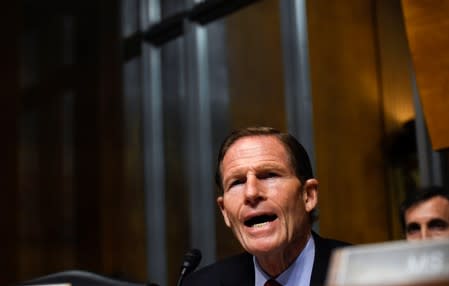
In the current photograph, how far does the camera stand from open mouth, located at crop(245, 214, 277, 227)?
2.47 metres

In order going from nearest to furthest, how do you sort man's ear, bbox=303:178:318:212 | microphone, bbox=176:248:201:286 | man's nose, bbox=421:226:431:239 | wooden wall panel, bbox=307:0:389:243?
microphone, bbox=176:248:201:286 < man's ear, bbox=303:178:318:212 < man's nose, bbox=421:226:431:239 < wooden wall panel, bbox=307:0:389:243

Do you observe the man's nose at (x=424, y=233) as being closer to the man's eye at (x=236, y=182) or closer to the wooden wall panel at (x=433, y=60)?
the wooden wall panel at (x=433, y=60)

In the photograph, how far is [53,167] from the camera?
269 inches

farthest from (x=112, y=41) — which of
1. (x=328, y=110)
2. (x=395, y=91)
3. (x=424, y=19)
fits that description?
(x=424, y=19)

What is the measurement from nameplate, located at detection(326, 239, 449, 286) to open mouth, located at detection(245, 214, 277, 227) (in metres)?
1.44

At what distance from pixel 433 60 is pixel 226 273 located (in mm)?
1059

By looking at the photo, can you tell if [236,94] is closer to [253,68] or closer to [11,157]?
[253,68]

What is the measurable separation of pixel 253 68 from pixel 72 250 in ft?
8.47

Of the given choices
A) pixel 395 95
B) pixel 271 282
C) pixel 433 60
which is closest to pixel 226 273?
pixel 271 282

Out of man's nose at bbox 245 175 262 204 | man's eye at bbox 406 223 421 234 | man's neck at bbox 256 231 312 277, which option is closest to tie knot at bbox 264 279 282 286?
man's neck at bbox 256 231 312 277

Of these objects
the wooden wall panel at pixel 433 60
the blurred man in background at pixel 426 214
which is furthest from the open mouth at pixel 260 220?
the blurred man in background at pixel 426 214

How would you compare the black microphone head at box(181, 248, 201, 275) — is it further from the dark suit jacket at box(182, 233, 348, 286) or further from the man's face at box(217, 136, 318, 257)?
the dark suit jacket at box(182, 233, 348, 286)

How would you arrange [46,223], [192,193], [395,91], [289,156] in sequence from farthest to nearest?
[46,223]
[192,193]
[395,91]
[289,156]

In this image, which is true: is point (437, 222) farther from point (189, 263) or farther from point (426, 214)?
point (189, 263)
